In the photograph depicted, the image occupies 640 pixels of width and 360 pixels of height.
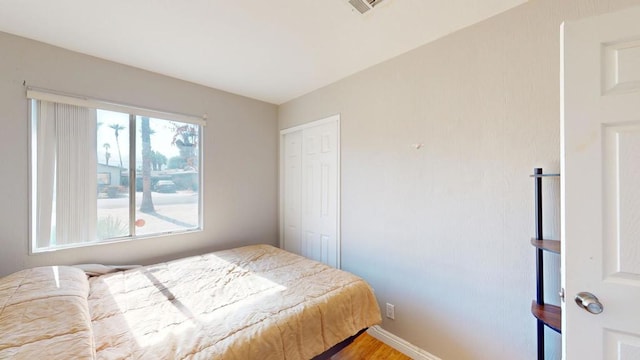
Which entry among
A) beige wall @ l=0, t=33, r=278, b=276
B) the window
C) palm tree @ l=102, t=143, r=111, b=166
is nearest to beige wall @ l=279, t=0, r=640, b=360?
beige wall @ l=0, t=33, r=278, b=276

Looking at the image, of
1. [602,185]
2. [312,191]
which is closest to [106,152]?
[312,191]

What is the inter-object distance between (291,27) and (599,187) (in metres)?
1.86

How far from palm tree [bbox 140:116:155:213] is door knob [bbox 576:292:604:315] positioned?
123 inches

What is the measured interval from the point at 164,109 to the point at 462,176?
2801mm

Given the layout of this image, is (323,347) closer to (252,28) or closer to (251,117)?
(252,28)

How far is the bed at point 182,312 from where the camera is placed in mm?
1037

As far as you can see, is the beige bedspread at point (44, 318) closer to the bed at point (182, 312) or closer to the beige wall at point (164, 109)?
the bed at point (182, 312)

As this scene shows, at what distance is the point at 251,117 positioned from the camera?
10.1 ft

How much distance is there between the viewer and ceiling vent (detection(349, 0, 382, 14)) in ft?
4.75

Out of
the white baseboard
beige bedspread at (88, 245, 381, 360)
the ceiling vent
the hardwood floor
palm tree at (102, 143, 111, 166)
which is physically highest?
the ceiling vent

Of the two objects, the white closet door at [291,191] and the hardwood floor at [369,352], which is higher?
the white closet door at [291,191]

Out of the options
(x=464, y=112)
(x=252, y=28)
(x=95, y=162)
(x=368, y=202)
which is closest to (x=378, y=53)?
(x=464, y=112)

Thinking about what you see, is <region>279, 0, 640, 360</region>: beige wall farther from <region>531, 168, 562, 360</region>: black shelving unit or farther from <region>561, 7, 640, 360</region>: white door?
<region>561, 7, 640, 360</region>: white door

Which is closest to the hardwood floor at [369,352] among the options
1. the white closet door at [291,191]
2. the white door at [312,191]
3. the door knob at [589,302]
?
the white door at [312,191]
